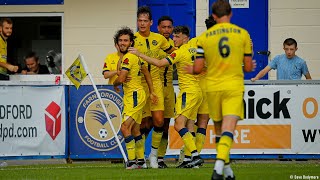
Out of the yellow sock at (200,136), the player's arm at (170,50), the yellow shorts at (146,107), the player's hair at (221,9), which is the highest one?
the player's hair at (221,9)

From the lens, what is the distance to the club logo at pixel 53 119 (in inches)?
770

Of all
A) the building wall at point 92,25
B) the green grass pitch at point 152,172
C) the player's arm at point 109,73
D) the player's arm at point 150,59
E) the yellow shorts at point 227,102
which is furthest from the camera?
the building wall at point 92,25

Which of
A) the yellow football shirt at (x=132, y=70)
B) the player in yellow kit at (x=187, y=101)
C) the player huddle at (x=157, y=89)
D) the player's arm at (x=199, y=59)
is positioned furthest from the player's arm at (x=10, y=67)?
the player's arm at (x=199, y=59)

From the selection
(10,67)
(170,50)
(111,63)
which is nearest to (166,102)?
(170,50)

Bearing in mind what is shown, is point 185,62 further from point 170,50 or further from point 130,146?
point 130,146

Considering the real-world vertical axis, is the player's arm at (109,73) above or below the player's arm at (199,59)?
below

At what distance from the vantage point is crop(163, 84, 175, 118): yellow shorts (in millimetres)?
17906

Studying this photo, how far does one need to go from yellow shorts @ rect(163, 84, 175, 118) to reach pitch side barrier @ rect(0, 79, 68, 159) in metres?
2.47

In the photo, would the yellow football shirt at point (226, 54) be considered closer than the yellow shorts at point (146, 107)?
Yes

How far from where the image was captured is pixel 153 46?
17.5 metres

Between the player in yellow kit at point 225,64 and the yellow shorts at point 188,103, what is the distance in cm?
363

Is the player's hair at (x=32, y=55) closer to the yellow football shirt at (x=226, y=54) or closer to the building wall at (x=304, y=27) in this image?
the building wall at (x=304, y=27)

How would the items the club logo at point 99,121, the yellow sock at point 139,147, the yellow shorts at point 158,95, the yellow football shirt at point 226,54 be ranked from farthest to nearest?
the club logo at point 99,121, the yellow shorts at point 158,95, the yellow sock at point 139,147, the yellow football shirt at point 226,54

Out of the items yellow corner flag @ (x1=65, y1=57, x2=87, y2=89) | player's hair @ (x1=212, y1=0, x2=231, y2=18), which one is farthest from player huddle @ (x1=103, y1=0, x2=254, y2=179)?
player's hair @ (x1=212, y1=0, x2=231, y2=18)
